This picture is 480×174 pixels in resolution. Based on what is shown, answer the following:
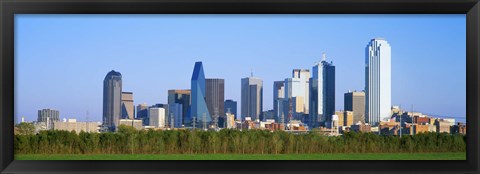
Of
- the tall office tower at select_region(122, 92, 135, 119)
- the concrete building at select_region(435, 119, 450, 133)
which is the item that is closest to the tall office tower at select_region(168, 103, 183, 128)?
the tall office tower at select_region(122, 92, 135, 119)

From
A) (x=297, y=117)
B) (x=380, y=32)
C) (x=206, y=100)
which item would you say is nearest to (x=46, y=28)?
(x=206, y=100)

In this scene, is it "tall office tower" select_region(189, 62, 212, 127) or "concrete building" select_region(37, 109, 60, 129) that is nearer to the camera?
"concrete building" select_region(37, 109, 60, 129)

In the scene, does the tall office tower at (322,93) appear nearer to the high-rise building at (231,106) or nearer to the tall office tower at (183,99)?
the high-rise building at (231,106)

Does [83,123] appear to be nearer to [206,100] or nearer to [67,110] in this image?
[67,110]

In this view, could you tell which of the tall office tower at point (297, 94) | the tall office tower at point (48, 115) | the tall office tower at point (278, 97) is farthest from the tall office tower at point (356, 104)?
the tall office tower at point (48, 115)

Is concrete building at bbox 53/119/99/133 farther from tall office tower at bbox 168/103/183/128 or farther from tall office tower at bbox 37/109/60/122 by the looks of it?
tall office tower at bbox 168/103/183/128

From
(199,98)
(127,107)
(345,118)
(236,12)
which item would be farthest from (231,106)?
(236,12)
